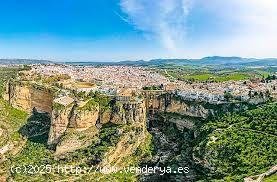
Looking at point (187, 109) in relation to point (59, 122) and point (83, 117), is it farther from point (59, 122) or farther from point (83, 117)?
point (59, 122)

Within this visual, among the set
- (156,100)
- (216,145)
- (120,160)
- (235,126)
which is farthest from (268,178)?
(156,100)

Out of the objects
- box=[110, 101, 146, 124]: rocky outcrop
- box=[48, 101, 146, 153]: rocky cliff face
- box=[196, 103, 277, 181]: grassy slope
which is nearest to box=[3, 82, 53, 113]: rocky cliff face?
box=[48, 101, 146, 153]: rocky cliff face

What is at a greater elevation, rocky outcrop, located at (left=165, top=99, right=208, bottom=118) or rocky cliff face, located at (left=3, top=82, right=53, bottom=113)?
rocky cliff face, located at (left=3, top=82, right=53, bottom=113)

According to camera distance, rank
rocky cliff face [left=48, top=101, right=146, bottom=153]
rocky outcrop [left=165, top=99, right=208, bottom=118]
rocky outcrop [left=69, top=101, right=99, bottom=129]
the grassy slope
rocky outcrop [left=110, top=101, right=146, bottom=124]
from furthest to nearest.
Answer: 1. rocky outcrop [left=165, top=99, right=208, bottom=118]
2. rocky outcrop [left=110, top=101, right=146, bottom=124]
3. rocky outcrop [left=69, top=101, right=99, bottom=129]
4. rocky cliff face [left=48, top=101, right=146, bottom=153]
5. the grassy slope

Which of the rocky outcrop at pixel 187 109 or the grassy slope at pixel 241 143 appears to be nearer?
the grassy slope at pixel 241 143

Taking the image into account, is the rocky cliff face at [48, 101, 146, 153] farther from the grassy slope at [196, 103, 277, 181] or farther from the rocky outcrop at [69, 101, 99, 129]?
the grassy slope at [196, 103, 277, 181]

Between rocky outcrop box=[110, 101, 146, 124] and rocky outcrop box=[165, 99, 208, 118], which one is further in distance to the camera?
rocky outcrop box=[165, 99, 208, 118]

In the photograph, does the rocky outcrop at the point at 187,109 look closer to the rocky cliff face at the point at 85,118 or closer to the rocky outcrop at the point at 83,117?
the rocky cliff face at the point at 85,118

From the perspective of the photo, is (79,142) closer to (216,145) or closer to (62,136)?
(62,136)

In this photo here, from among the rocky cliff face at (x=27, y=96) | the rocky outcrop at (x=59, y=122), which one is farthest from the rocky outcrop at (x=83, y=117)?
the rocky cliff face at (x=27, y=96)

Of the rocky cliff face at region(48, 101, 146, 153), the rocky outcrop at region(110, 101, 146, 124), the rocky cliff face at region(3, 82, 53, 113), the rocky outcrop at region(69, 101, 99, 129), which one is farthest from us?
the rocky cliff face at region(3, 82, 53, 113)

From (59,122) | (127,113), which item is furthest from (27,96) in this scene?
(127,113)
